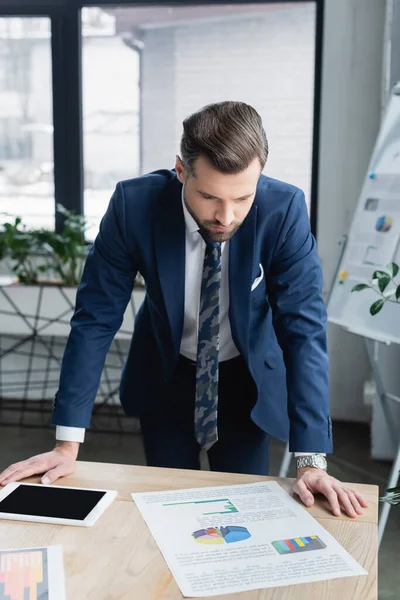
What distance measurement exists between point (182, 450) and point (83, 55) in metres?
2.94

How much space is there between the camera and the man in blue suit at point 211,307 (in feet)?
4.47

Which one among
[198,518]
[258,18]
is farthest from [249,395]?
[258,18]

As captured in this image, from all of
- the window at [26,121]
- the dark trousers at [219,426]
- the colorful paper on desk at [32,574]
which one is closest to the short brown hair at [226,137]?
the dark trousers at [219,426]

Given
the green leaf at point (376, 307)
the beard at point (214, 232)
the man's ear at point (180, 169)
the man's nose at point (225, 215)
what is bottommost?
the green leaf at point (376, 307)

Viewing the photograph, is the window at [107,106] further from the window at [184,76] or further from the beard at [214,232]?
the beard at [214,232]

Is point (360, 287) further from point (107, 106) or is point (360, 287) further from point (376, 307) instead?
point (107, 106)

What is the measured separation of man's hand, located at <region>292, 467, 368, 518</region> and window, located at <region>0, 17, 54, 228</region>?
322 centimetres

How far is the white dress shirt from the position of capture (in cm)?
147

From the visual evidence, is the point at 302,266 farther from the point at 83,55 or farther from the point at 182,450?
the point at 83,55

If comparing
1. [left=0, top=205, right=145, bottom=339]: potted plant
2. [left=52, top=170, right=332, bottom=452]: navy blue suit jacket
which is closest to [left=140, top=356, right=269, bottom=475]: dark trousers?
[left=52, top=170, right=332, bottom=452]: navy blue suit jacket

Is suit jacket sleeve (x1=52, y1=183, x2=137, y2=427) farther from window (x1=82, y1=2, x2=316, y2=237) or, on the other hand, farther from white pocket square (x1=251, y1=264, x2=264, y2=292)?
window (x1=82, y1=2, x2=316, y2=237)

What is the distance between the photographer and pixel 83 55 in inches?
159

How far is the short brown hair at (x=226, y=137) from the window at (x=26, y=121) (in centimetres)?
305

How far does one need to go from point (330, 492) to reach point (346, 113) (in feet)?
9.09
